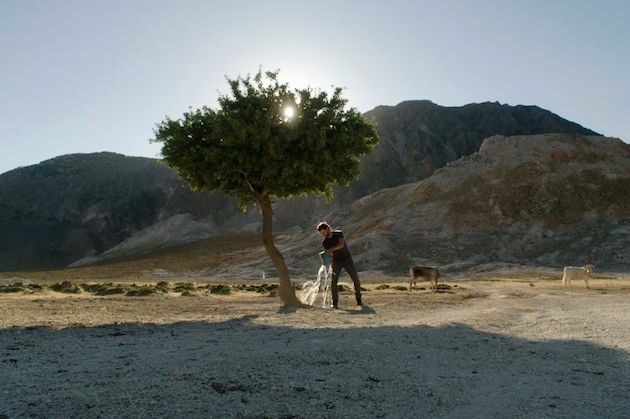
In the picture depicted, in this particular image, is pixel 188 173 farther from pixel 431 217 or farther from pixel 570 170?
pixel 570 170

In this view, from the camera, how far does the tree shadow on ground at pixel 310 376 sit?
5750mm

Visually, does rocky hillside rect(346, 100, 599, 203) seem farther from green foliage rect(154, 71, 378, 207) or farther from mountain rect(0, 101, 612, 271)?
green foliage rect(154, 71, 378, 207)

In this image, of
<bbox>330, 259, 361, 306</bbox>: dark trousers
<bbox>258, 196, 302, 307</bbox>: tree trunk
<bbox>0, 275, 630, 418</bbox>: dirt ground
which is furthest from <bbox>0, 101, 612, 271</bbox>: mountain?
<bbox>0, 275, 630, 418</bbox>: dirt ground

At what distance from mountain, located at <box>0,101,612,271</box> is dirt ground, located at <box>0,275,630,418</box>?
9709 centimetres

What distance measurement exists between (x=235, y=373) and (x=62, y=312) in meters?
10.9

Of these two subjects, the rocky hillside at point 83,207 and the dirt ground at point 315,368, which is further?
the rocky hillside at point 83,207

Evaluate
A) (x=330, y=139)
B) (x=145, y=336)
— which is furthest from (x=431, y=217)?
(x=145, y=336)

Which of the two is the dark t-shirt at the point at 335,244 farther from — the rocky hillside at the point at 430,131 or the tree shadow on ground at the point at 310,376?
the rocky hillside at the point at 430,131

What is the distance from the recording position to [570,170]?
68.4m

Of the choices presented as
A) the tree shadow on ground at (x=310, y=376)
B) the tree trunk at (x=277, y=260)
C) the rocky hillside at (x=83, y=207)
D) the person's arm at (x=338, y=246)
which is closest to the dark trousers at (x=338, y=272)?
the person's arm at (x=338, y=246)

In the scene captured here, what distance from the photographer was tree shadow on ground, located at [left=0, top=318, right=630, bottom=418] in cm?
575

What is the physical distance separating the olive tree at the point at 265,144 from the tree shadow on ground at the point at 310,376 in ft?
29.3

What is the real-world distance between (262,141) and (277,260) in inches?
158

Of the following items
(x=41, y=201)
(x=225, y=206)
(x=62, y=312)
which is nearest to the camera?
(x=62, y=312)
